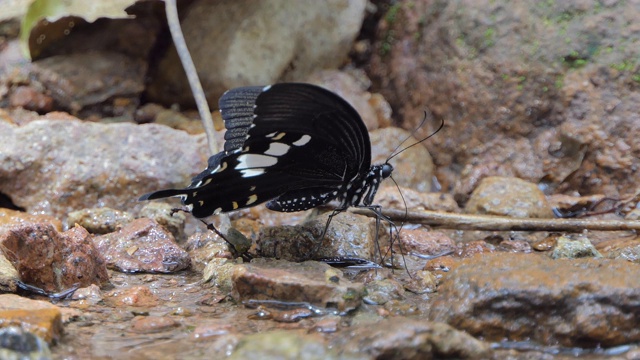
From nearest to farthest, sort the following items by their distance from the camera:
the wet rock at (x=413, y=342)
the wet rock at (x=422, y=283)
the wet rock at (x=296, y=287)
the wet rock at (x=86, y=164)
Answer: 1. the wet rock at (x=413, y=342)
2. the wet rock at (x=296, y=287)
3. the wet rock at (x=422, y=283)
4. the wet rock at (x=86, y=164)

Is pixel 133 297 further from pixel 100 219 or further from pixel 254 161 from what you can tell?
pixel 100 219

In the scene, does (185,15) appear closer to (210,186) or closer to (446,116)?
(446,116)

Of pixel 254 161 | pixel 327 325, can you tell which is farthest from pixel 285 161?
pixel 327 325

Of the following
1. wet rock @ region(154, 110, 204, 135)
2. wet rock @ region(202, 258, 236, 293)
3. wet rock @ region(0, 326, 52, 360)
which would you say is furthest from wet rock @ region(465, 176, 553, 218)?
wet rock @ region(0, 326, 52, 360)

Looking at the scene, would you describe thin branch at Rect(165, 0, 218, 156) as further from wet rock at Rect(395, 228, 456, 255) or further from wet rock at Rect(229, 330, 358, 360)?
wet rock at Rect(229, 330, 358, 360)

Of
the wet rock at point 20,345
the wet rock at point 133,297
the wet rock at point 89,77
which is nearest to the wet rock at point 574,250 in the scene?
the wet rock at point 133,297

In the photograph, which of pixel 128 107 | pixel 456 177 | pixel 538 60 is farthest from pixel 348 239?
pixel 128 107

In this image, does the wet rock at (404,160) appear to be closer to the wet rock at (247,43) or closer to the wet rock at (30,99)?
the wet rock at (247,43)
